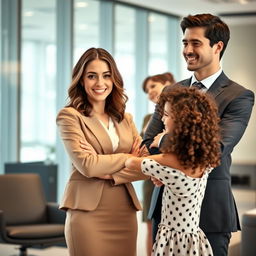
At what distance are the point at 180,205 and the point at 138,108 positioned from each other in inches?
292

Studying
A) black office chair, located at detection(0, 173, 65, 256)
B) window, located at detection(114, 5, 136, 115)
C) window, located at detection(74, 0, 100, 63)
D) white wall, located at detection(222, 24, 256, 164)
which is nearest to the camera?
black office chair, located at detection(0, 173, 65, 256)

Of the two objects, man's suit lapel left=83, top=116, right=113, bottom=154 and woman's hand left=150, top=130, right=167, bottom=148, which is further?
man's suit lapel left=83, top=116, right=113, bottom=154

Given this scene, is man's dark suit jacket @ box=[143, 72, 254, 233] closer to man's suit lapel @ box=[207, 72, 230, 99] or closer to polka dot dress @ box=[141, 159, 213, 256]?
man's suit lapel @ box=[207, 72, 230, 99]

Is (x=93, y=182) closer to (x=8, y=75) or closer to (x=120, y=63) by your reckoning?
(x=8, y=75)

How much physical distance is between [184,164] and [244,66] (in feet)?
30.1

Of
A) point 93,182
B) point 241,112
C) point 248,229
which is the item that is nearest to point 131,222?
point 93,182

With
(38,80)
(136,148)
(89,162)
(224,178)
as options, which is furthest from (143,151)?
(38,80)

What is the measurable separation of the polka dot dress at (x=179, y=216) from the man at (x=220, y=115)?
0.43ft

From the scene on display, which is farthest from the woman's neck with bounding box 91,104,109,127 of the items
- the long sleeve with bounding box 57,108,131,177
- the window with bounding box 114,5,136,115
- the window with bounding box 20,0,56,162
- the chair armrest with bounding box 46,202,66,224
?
the window with bounding box 114,5,136,115

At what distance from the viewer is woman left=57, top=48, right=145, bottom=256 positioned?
2943 millimetres

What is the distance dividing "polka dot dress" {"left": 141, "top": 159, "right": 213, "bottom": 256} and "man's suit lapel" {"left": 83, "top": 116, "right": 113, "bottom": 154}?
0.47m

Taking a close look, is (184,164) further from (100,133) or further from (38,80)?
(38,80)

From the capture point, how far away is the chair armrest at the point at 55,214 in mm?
5742

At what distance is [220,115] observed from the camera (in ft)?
9.21
